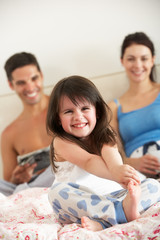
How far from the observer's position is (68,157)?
3.32 feet

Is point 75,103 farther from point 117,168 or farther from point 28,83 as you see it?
point 28,83

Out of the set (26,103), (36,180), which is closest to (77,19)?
(26,103)

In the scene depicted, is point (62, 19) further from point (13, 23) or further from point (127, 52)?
point (127, 52)

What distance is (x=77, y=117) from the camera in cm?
96

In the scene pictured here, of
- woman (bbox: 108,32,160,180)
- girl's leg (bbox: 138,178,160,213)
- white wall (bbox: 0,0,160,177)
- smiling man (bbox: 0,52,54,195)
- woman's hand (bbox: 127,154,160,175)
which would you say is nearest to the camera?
girl's leg (bbox: 138,178,160,213)

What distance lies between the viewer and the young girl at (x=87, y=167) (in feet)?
2.75

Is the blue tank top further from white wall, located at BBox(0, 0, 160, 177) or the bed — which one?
the bed

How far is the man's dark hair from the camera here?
6.01 ft

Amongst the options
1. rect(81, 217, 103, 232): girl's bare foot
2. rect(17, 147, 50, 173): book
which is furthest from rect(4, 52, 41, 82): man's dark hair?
rect(81, 217, 103, 232): girl's bare foot

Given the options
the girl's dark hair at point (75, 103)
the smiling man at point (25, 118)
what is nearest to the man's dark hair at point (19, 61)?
the smiling man at point (25, 118)

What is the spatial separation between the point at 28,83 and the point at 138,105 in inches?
24.9

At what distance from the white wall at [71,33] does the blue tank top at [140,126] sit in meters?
0.35

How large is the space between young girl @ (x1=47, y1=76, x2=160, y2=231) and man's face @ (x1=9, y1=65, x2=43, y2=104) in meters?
0.82

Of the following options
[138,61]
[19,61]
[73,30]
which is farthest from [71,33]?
[138,61]
